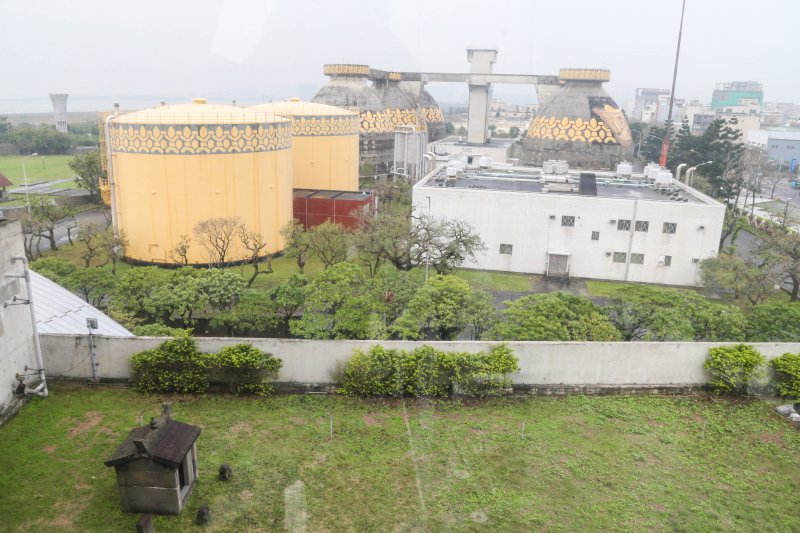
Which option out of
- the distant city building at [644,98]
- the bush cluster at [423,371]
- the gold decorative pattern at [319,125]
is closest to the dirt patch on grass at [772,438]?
the bush cluster at [423,371]

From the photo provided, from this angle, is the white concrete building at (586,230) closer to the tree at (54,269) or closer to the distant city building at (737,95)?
the tree at (54,269)

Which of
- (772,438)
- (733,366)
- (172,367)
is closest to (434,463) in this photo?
(172,367)

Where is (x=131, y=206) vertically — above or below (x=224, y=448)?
above

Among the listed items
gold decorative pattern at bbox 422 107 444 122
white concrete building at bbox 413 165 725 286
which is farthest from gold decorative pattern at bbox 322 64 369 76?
white concrete building at bbox 413 165 725 286

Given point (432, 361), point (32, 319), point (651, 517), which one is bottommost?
point (651, 517)

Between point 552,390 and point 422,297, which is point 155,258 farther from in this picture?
point 552,390

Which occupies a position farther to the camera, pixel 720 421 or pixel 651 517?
pixel 720 421

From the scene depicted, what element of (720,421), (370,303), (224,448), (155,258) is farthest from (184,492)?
(155,258)
